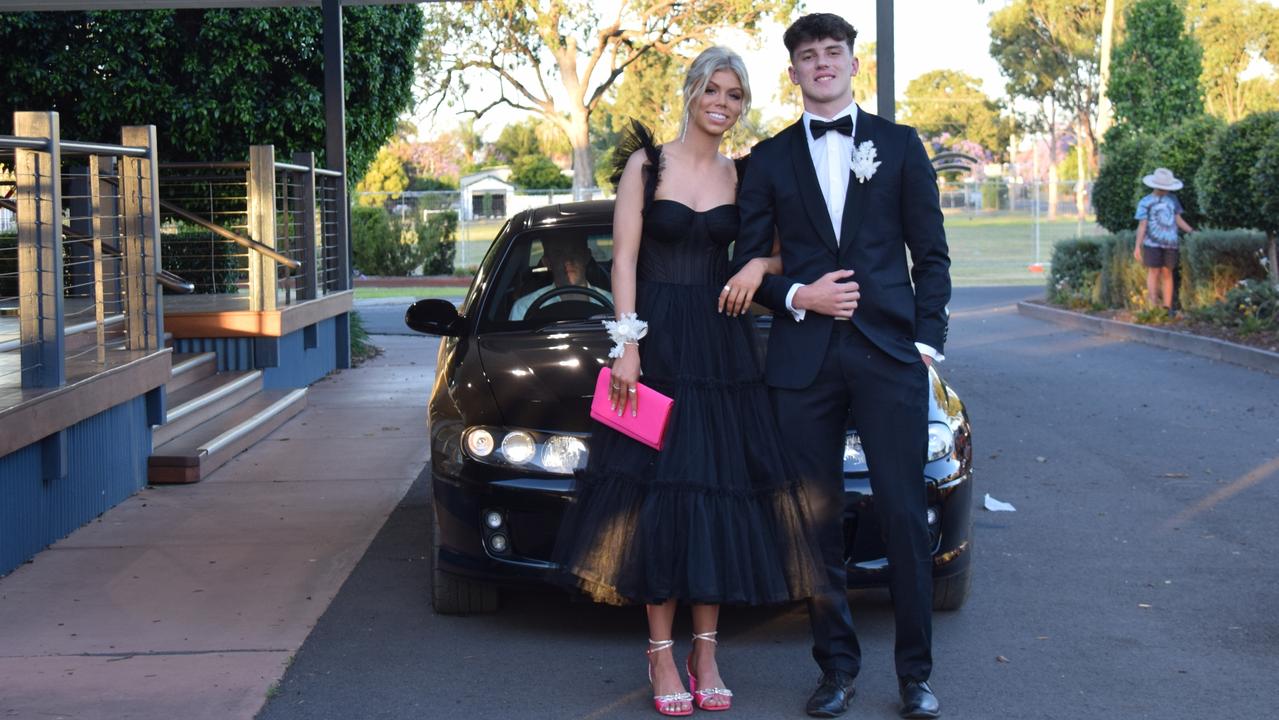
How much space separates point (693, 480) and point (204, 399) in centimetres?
613

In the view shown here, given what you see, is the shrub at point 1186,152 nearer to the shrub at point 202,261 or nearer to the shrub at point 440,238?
the shrub at point 202,261

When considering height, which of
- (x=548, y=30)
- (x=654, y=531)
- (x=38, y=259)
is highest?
(x=548, y=30)

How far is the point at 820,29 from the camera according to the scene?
441 cm

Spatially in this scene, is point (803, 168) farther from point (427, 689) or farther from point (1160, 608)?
point (1160, 608)

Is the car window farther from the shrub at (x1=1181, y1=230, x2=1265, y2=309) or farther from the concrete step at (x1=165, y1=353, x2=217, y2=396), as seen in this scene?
the shrub at (x1=1181, y1=230, x2=1265, y2=309)

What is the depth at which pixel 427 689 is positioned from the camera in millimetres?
4887

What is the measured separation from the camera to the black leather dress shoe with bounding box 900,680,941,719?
4.49 m

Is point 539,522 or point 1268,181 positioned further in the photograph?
point 1268,181

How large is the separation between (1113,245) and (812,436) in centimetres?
1672

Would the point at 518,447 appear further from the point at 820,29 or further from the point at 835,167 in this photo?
the point at 820,29

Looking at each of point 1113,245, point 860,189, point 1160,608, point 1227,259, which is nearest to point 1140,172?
point 1113,245

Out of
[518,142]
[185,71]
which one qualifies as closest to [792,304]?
[185,71]

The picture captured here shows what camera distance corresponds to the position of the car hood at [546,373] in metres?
5.35

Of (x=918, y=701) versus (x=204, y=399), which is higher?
(x=204, y=399)
